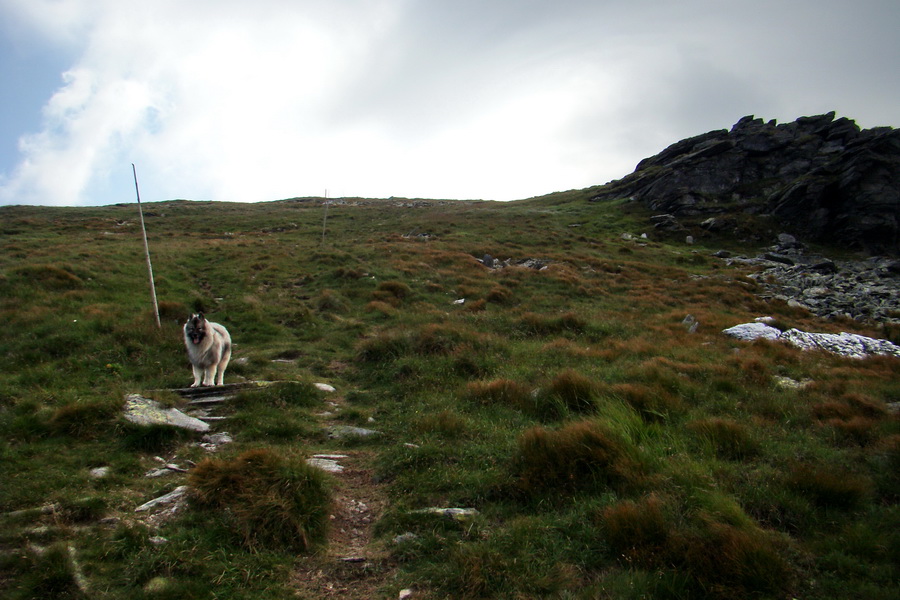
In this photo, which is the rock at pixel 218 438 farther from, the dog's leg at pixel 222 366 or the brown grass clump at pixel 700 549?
the brown grass clump at pixel 700 549

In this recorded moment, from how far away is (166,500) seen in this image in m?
5.50

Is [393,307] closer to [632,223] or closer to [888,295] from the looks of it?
[888,295]

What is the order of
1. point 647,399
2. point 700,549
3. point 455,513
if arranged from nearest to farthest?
point 700,549 < point 455,513 < point 647,399

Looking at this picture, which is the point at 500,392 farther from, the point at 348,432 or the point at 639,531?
the point at 639,531

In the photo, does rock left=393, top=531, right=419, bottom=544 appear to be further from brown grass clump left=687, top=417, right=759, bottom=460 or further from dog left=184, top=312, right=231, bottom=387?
dog left=184, top=312, right=231, bottom=387

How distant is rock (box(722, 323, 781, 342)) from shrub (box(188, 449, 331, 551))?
48.0ft

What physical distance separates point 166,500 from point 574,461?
5441mm

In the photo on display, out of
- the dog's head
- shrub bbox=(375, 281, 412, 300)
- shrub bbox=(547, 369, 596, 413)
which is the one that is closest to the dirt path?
shrub bbox=(547, 369, 596, 413)

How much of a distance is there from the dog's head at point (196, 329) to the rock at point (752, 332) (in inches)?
643

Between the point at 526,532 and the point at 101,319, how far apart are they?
1386 cm

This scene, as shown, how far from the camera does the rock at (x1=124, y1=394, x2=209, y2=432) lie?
751 centimetres

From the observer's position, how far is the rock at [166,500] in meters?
5.38

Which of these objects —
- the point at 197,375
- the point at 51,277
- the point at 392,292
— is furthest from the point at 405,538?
the point at 51,277

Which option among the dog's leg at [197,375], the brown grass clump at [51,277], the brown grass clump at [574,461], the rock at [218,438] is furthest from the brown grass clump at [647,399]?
the brown grass clump at [51,277]
